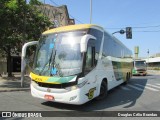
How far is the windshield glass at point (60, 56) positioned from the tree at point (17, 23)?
6.99 m

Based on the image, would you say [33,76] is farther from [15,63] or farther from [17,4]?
[15,63]

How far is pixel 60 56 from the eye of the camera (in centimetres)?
1059

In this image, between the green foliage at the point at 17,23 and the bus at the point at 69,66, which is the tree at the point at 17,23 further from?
the bus at the point at 69,66

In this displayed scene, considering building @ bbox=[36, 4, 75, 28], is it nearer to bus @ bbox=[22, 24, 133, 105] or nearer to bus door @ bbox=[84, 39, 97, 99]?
bus @ bbox=[22, 24, 133, 105]

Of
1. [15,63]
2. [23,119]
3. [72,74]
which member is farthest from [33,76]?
[15,63]

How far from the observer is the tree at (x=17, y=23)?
58.2ft

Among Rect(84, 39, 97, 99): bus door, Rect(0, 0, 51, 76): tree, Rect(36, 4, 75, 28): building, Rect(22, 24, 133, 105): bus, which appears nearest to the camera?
Rect(22, 24, 133, 105): bus

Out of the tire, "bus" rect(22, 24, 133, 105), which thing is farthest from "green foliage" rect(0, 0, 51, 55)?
the tire

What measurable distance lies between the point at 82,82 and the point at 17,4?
1024 cm

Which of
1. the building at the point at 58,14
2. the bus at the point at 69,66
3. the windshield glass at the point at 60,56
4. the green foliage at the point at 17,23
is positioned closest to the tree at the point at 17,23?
the green foliage at the point at 17,23

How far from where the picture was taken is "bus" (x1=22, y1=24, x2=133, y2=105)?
1000cm

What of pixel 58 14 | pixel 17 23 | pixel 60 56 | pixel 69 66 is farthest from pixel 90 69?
pixel 58 14

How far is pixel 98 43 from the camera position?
11.9 meters

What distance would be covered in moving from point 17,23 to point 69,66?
10814 millimetres
